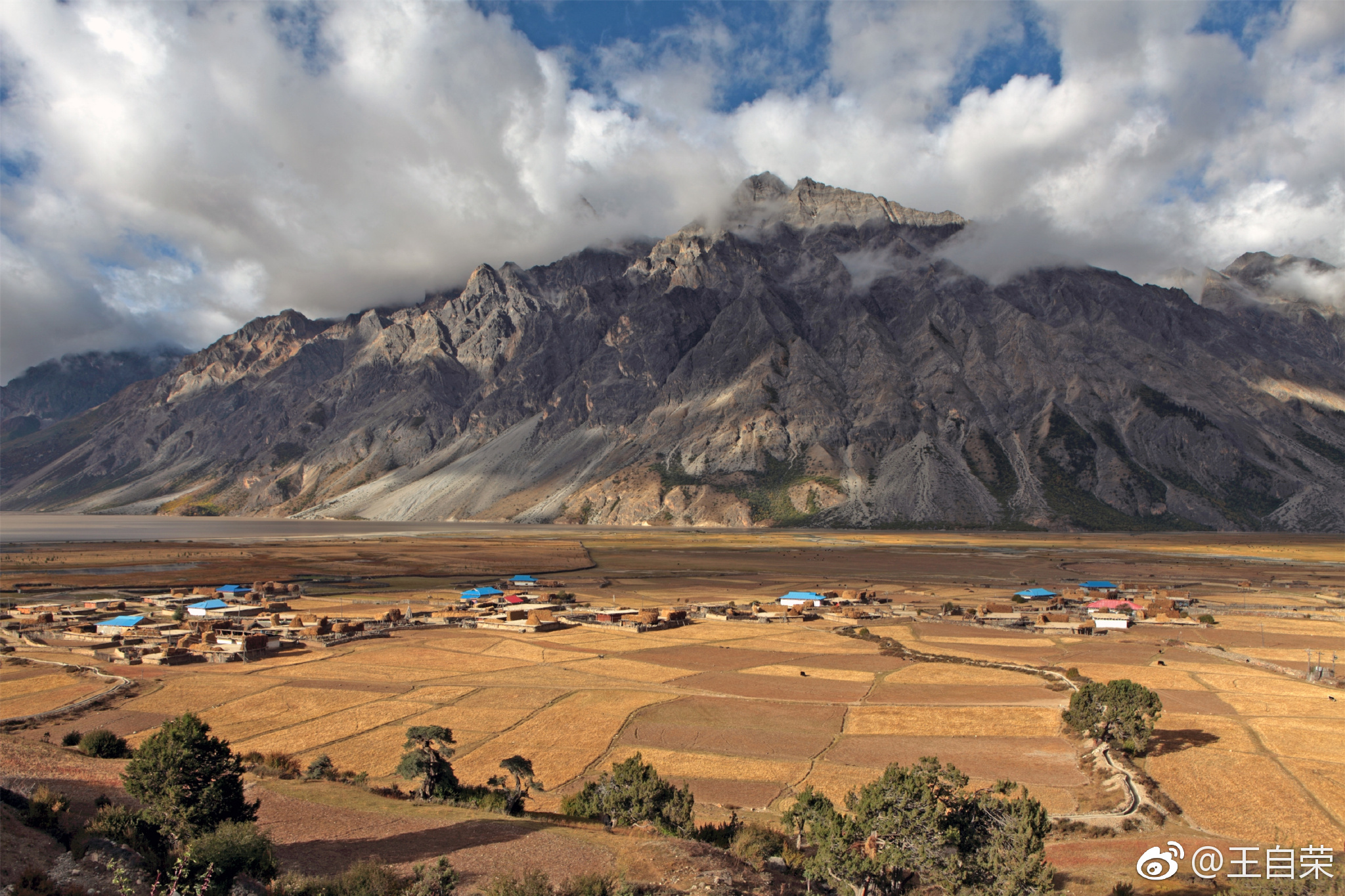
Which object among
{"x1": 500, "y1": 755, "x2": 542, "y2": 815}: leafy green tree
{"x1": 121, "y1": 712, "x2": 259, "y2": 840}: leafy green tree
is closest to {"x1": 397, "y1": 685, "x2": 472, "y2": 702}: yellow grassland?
{"x1": 500, "y1": 755, "x2": 542, "y2": 815}: leafy green tree

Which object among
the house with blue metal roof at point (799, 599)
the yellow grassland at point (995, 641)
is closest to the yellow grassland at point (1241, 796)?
the yellow grassland at point (995, 641)

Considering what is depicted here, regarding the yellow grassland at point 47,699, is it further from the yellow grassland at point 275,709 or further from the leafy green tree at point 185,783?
the leafy green tree at point 185,783

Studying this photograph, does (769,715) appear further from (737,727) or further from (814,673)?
(814,673)

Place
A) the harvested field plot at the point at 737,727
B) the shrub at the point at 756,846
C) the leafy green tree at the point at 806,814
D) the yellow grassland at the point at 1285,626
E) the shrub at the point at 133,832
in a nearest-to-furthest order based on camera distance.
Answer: the shrub at the point at 133,832, the shrub at the point at 756,846, the leafy green tree at the point at 806,814, the harvested field plot at the point at 737,727, the yellow grassland at the point at 1285,626

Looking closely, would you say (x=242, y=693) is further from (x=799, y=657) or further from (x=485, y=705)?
(x=799, y=657)

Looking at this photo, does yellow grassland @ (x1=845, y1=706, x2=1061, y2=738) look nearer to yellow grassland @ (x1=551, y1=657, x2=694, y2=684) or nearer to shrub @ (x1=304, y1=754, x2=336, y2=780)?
yellow grassland @ (x1=551, y1=657, x2=694, y2=684)

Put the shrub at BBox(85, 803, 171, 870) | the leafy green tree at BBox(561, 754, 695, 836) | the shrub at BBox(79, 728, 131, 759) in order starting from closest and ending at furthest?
1. the shrub at BBox(85, 803, 171, 870)
2. the leafy green tree at BBox(561, 754, 695, 836)
3. the shrub at BBox(79, 728, 131, 759)
